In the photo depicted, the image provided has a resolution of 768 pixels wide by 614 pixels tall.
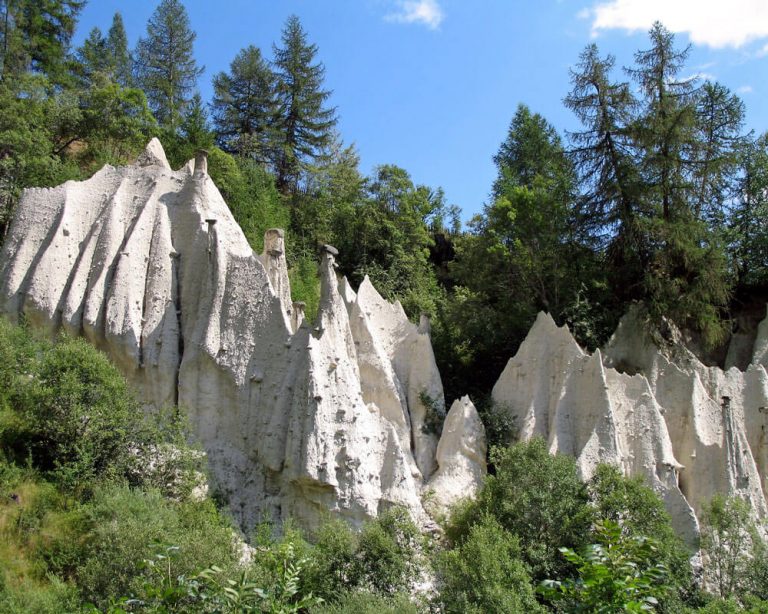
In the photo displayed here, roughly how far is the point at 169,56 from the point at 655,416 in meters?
34.1

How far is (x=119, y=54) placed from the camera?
44.6 metres

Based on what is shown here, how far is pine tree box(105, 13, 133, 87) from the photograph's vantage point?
140 feet

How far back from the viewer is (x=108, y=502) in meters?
14.9

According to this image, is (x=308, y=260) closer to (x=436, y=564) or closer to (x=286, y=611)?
(x=436, y=564)

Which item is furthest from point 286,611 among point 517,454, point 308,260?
point 308,260

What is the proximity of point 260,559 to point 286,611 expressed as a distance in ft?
14.1

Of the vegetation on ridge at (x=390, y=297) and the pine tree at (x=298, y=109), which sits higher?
the pine tree at (x=298, y=109)

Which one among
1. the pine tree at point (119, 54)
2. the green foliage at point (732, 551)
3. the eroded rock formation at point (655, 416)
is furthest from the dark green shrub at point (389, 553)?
the pine tree at point (119, 54)

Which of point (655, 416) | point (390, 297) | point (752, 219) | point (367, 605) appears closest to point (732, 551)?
point (655, 416)

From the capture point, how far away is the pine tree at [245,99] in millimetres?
38375

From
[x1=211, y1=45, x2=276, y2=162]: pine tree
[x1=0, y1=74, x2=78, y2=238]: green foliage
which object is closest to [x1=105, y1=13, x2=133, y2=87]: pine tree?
[x1=211, y1=45, x2=276, y2=162]: pine tree

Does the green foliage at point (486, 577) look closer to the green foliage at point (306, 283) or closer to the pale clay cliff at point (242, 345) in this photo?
the pale clay cliff at point (242, 345)

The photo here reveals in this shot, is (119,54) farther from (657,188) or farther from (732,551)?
(732,551)

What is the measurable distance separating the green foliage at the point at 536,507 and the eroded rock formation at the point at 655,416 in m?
1.37
